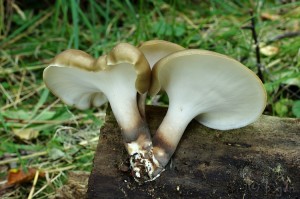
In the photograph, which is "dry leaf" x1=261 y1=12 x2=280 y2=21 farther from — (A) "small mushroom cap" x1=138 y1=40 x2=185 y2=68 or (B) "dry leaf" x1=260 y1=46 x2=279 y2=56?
(A) "small mushroom cap" x1=138 y1=40 x2=185 y2=68

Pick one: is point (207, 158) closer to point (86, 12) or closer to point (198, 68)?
point (198, 68)

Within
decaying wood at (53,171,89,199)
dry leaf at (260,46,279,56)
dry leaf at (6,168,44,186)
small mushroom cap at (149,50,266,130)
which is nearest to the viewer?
small mushroom cap at (149,50,266,130)

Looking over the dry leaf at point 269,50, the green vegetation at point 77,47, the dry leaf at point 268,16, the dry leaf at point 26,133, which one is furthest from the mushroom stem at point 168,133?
the dry leaf at point 268,16

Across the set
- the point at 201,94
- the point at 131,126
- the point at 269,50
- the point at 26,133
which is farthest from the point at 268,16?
the point at 131,126

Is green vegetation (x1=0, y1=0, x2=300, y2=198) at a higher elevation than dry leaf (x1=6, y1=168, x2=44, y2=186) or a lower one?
higher

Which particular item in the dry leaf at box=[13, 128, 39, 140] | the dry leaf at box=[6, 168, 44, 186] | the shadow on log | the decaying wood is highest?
the shadow on log

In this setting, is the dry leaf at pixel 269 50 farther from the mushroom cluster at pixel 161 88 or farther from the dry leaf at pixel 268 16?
the mushroom cluster at pixel 161 88

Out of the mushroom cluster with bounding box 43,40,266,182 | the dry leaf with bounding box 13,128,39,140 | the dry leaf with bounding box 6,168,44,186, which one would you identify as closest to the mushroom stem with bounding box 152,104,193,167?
the mushroom cluster with bounding box 43,40,266,182

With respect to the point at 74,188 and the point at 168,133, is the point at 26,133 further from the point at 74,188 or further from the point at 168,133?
the point at 168,133
